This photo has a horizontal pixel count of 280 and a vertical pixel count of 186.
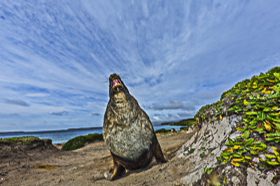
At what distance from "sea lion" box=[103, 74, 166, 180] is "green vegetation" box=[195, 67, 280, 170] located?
2212 millimetres

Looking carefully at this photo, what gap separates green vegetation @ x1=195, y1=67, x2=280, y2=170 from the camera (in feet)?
6.74

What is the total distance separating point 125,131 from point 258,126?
3.16 metres

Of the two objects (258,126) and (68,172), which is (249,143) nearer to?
(258,126)

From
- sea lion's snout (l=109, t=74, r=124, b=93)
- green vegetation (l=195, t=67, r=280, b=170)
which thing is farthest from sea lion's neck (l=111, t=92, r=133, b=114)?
green vegetation (l=195, t=67, r=280, b=170)

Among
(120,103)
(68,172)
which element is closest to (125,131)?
(120,103)

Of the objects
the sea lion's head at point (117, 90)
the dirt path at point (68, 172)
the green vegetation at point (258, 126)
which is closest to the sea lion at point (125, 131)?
the sea lion's head at point (117, 90)

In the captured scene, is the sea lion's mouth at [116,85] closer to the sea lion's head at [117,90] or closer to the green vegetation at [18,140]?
the sea lion's head at [117,90]

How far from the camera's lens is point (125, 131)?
392cm

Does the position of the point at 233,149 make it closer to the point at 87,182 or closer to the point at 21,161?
the point at 87,182

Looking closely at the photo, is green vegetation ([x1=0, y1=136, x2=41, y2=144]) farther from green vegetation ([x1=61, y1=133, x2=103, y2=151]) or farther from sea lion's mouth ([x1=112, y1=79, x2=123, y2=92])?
sea lion's mouth ([x1=112, y1=79, x2=123, y2=92])

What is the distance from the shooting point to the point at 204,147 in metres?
3.49

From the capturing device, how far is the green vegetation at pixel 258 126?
2055mm

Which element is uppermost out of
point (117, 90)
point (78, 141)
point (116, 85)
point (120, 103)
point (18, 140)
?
point (116, 85)

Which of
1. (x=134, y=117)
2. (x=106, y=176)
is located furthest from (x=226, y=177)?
(x=106, y=176)
